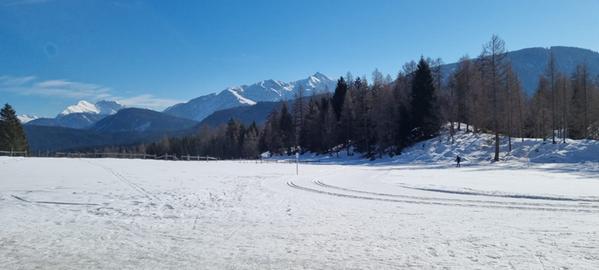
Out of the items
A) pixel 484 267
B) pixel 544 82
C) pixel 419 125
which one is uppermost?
pixel 544 82

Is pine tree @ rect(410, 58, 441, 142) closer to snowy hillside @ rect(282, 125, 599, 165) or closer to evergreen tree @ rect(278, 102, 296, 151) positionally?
snowy hillside @ rect(282, 125, 599, 165)

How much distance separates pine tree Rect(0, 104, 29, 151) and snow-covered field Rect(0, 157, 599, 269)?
233ft

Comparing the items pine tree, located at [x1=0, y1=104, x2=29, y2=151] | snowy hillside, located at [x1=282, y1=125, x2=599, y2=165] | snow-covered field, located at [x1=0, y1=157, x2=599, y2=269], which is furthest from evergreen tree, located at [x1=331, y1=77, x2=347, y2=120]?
snow-covered field, located at [x1=0, y1=157, x2=599, y2=269]

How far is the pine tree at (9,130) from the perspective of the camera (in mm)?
81875

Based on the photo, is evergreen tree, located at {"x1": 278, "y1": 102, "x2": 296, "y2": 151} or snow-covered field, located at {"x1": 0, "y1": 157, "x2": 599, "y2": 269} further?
evergreen tree, located at {"x1": 278, "y1": 102, "x2": 296, "y2": 151}

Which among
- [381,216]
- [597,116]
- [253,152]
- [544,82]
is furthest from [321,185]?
[253,152]

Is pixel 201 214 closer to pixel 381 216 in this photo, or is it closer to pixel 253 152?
pixel 381 216

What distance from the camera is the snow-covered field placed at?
9.24 meters

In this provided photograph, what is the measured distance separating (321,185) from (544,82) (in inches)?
2867

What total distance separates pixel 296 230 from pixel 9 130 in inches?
3440

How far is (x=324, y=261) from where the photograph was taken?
9195mm

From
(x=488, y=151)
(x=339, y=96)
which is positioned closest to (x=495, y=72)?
(x=488, y=151)

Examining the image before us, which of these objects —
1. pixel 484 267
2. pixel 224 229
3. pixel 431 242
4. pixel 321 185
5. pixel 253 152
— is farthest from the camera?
pixel 253 152

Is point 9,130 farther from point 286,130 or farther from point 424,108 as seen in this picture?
point 424,108
